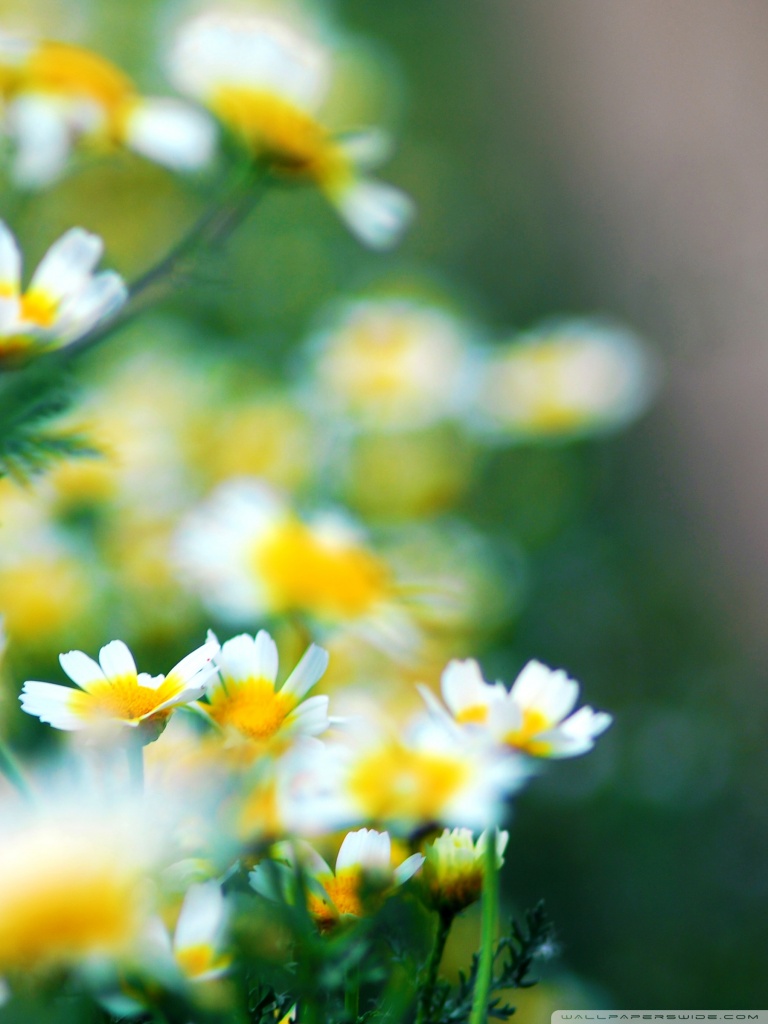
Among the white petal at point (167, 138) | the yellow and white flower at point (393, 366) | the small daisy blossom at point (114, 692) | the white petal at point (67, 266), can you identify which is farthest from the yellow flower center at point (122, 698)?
the yellow and white flower at point (393, 366)

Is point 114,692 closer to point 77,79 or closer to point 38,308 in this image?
point 38,308

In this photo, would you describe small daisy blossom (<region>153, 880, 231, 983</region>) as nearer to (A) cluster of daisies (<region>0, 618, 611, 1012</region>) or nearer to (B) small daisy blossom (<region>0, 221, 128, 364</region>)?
(A) cluster of daisies (<region>0, 618, 611, 1012</region>)

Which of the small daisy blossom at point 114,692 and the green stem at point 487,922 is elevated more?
the small daisy blossom at point 114,692

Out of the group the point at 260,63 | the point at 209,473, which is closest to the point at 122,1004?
the point at 260,63

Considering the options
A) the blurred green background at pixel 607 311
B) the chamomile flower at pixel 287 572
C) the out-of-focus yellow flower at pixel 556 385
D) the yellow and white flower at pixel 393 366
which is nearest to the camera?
the chamomile flower at pixel 287 572

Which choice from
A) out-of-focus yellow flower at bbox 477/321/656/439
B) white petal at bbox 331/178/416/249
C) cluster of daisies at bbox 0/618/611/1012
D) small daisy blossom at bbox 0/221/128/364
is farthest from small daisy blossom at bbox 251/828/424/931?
out-of-focus yellow flower at bbox 477/321/656/439

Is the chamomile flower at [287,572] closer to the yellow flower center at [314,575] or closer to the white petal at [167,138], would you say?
the yellow flower center at [314,575]

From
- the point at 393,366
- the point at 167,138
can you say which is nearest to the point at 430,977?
the point at 167,138

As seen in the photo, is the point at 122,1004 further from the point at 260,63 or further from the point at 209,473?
the point at 209,473
